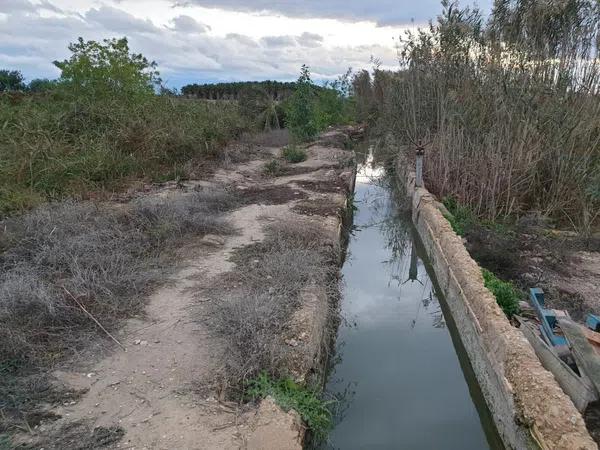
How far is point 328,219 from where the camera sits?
768 cm

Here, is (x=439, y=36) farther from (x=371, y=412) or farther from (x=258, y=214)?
(x=371, y=412)

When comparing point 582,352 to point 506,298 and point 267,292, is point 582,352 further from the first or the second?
point 267,292

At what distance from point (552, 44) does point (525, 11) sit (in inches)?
26.6

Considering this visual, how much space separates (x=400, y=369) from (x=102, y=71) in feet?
34.6

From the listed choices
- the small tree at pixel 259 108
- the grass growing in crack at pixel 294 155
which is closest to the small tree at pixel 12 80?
the small tree at pixel 259 108

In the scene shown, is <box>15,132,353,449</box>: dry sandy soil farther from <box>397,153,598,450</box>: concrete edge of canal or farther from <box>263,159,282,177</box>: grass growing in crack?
<box>263,159,282,177</box>: grass growing in crack

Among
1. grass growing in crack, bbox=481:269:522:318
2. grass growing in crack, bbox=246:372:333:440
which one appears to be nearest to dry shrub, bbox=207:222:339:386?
grass growing in crack, bbox=246:372:333:440

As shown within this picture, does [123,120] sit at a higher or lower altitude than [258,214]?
higher

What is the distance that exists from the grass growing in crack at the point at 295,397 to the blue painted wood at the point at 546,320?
1.95m

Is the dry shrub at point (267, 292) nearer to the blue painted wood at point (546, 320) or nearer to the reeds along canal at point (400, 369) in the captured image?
the reeds along canal at point (400, 369)

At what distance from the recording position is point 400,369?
4730 mm

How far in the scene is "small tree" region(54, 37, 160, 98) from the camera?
39.0 feet

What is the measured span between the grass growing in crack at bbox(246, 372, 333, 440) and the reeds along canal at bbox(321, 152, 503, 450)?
260mm

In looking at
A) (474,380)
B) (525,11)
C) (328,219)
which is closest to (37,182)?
(328,219)
